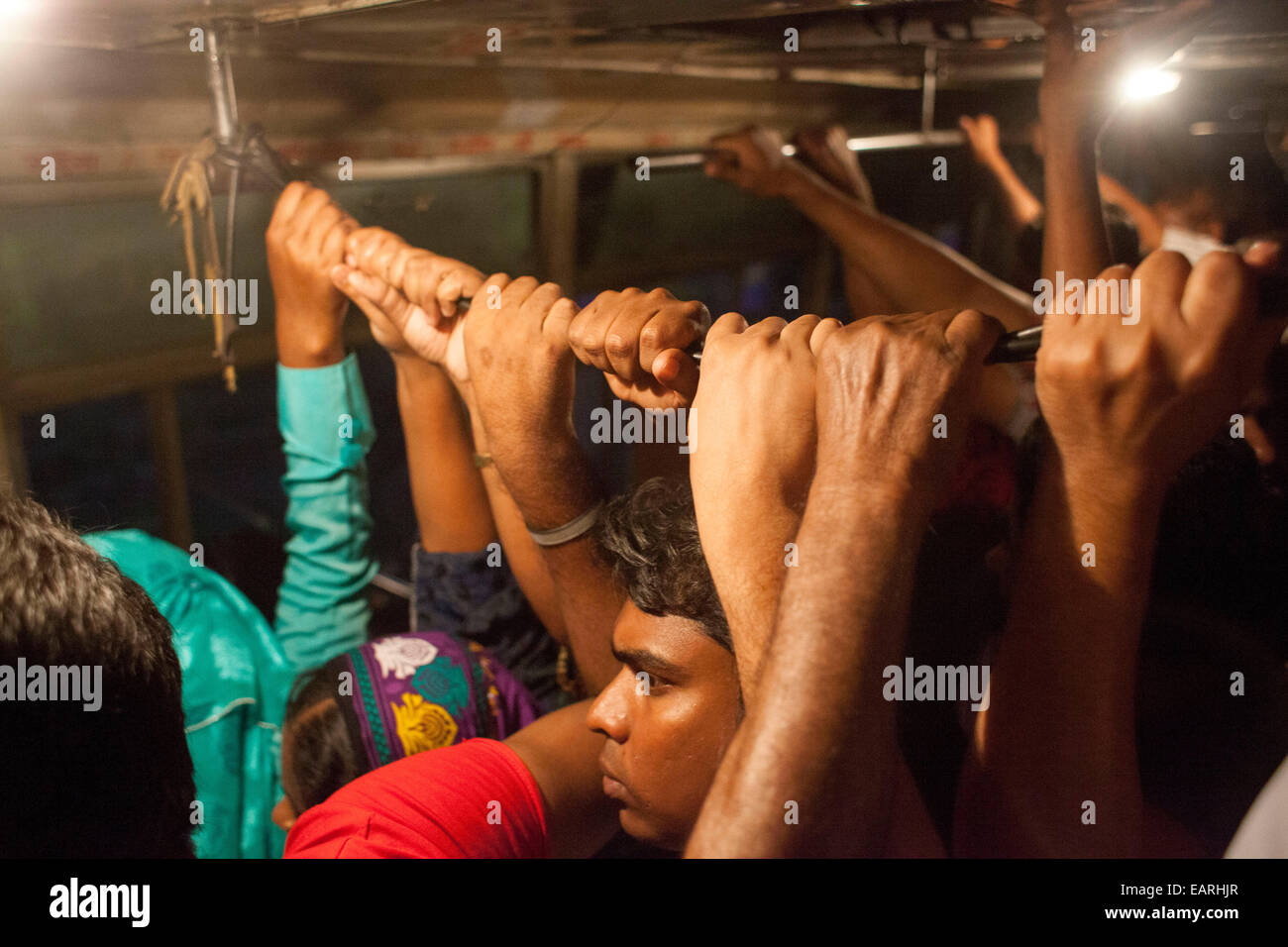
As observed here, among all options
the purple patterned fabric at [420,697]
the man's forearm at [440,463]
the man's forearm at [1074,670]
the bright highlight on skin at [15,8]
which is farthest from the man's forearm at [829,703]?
the bright highlight on skin at [15,8]

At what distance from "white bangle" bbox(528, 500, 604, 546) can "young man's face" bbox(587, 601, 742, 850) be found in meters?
0.10

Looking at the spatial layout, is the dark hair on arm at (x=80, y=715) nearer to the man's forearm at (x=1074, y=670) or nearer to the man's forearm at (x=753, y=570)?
the man's forearm at (x=753, y=570)

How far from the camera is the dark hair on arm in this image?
26.1 inches

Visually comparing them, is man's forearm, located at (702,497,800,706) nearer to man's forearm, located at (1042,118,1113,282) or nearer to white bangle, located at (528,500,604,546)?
white bangle, located at (528,500,604,546)

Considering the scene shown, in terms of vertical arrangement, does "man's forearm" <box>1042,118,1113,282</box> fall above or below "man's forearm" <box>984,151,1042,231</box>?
below

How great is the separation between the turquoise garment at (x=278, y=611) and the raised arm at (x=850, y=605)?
34.6 inches

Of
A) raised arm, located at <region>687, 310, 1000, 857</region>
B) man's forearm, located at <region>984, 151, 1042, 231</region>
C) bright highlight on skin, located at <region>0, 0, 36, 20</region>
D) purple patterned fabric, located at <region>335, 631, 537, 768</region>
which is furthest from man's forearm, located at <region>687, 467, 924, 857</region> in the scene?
man's forearm, located at <region>984, 151, 1042, 231</region>

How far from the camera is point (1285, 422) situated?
128 centimetres

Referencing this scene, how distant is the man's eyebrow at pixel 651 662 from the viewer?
33.4 inches

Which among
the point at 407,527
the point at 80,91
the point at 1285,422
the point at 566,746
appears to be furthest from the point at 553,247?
the point at 1285,422

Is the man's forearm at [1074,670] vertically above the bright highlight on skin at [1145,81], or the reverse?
the bright highlight on skin at [1145,81]

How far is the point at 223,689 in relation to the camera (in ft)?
4.08

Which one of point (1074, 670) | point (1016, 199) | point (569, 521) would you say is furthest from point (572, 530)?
point (1016, 199)
